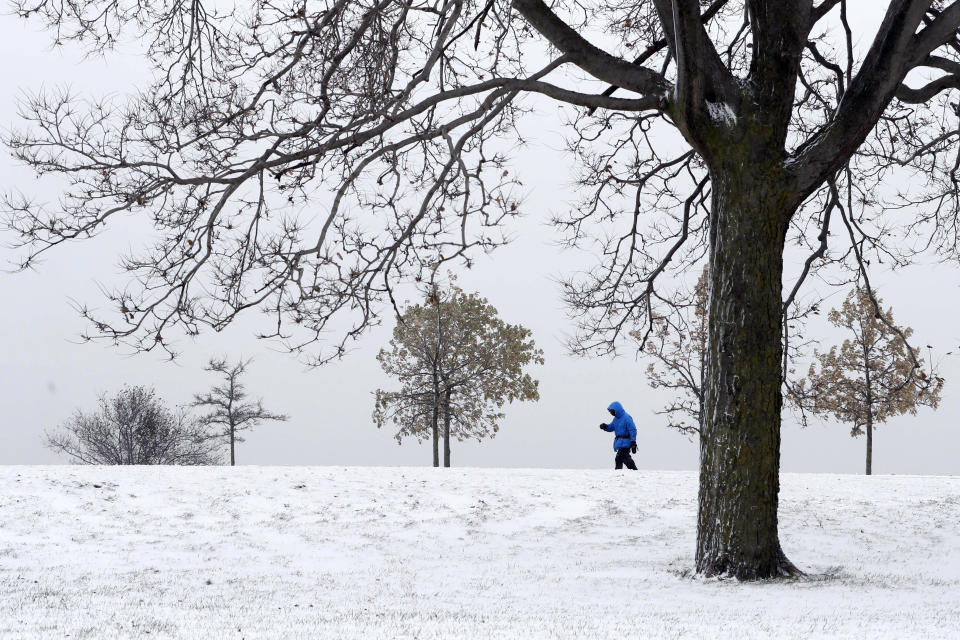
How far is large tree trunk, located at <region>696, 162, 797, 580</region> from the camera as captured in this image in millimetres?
7504

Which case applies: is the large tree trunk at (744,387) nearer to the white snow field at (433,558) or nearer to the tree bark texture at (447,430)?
the white snow field at (433,558)

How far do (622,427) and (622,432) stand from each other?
0.44ft

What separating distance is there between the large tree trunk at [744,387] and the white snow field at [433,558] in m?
0.41

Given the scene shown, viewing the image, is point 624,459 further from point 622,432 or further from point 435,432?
point 435,432

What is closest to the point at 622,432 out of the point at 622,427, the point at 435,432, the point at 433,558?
the point at 622,427

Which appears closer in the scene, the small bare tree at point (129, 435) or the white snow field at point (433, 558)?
the white snow field at point (433, 558)

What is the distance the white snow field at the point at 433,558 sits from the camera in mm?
5594

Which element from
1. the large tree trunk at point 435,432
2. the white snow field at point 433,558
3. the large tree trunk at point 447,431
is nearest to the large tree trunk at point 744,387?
the white snow field at point 433,558

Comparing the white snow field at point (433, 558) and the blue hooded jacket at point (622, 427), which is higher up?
the blue hooded jacket at point (622, 427)

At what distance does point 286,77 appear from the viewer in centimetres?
880

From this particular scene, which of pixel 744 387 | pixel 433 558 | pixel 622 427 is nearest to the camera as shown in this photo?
pixel 744 387

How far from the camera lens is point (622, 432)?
18.4 m

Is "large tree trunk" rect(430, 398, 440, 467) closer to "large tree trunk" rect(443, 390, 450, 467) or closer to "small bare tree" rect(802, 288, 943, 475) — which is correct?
"large tree trunk" rect(443, 390, 450, 467)

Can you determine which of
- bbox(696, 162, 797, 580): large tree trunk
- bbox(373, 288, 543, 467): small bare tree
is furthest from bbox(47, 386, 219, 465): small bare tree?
bbox(696, 162, 797, 580): large tree trunk
